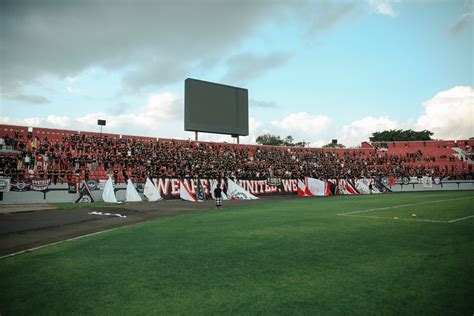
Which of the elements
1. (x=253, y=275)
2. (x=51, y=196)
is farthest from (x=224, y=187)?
(x=253, y=275)

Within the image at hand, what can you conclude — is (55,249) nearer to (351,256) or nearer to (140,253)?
(140,253)

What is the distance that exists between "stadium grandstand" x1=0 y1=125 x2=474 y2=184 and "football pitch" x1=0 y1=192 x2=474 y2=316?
72.1 ft

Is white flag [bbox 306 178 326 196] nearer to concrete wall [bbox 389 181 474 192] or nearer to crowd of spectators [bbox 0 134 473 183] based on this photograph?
crowd of spectators [bbox 0 134 473 183]

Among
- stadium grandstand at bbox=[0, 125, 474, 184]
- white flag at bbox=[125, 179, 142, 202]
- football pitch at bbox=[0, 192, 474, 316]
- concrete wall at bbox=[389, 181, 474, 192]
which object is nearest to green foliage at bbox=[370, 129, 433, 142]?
stadium grandstand at bbox=[0, 125, 474, 184]

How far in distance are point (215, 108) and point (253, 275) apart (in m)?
35.0

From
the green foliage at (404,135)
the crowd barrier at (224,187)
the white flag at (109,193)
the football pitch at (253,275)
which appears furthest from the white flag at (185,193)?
the green foliage at (404,135)

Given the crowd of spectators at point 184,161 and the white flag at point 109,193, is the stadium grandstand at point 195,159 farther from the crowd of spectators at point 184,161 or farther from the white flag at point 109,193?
the white flag at point 109,193

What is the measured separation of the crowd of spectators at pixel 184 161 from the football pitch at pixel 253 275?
22.0 meters

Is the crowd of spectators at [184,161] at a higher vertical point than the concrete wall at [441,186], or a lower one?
higher

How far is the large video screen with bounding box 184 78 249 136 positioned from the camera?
1467 inches

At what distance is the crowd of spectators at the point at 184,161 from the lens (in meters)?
27.3

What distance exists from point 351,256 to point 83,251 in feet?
21.3

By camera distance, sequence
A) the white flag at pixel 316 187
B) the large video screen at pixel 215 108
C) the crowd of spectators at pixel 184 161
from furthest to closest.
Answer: the white flag at pixel 316 187 → the large video screen at pixel 215 108 → the crowd of spectators at pixel 184 161

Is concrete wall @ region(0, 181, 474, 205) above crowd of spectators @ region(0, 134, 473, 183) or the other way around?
the other way around
